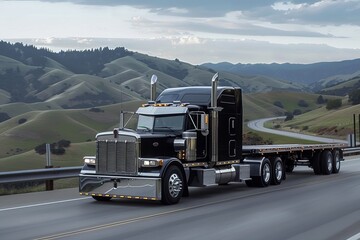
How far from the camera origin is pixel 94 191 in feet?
51.6

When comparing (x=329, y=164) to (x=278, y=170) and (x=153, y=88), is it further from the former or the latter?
(x=153, y=88)

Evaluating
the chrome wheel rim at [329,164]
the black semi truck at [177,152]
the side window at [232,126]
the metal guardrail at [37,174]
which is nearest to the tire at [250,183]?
the black semi truck at [177,152]

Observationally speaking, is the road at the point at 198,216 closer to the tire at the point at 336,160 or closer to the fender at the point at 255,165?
the fender at the point at 255,165

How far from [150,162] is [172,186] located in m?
0.78

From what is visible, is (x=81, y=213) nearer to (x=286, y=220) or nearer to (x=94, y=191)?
(x=94, y=191)

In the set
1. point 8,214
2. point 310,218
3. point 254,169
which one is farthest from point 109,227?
point 254,169

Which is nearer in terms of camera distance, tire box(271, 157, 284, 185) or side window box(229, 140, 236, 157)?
side window box(229, 140, 236, 157)

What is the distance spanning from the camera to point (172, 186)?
1545 centimetres

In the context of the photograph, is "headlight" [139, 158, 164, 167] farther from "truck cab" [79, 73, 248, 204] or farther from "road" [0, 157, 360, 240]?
"road" [0, 157, 360, 240]

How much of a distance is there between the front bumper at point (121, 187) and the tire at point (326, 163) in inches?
460

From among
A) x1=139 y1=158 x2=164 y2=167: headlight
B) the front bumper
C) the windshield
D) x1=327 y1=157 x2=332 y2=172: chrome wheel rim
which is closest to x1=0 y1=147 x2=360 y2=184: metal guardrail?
the front bumper

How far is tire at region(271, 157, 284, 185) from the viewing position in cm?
2073

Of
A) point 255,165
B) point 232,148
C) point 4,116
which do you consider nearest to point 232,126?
point 232,148

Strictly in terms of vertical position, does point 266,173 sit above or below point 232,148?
below
